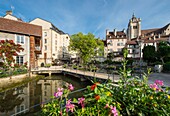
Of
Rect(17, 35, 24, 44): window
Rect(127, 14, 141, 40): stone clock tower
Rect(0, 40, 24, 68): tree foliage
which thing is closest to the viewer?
Rect(0, 40, 24, 68): tree foliage

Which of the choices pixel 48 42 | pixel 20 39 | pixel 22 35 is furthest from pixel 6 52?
pixel 48 42

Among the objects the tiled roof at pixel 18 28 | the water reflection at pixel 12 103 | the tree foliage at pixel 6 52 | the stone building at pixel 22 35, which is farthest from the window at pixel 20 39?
the water reflection at pixel 12 103

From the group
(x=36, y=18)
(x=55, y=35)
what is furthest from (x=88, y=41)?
(x=36, y=18)

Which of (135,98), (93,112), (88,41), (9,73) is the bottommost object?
(9,73)

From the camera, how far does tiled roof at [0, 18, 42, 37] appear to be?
1766 centimetres

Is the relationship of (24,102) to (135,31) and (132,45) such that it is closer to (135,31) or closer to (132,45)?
(132,45)

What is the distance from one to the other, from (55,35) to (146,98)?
35.2 metres

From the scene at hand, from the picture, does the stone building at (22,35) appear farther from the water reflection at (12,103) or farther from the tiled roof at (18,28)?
the water reflection at (12,103)

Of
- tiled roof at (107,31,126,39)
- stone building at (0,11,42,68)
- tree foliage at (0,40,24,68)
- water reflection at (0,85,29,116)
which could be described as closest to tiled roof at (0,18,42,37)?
stone building at (0,11,42,68)

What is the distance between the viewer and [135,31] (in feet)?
217

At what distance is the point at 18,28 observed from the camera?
1922 centimetres

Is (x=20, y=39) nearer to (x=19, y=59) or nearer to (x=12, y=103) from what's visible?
(x=19, y=59)

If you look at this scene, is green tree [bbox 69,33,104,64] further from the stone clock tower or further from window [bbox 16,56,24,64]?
the stone clock tower

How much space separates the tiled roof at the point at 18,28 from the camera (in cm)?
1766
